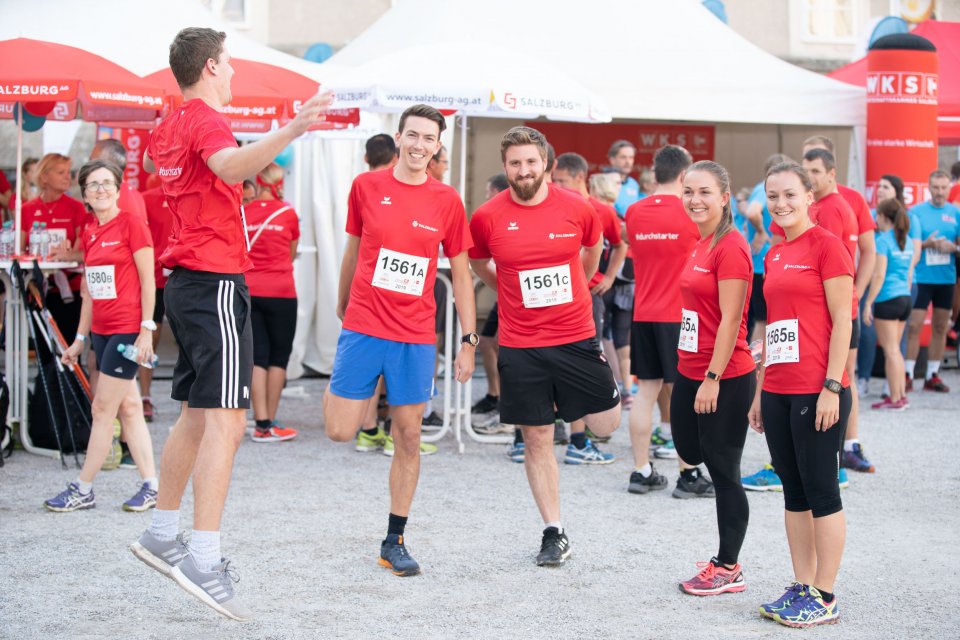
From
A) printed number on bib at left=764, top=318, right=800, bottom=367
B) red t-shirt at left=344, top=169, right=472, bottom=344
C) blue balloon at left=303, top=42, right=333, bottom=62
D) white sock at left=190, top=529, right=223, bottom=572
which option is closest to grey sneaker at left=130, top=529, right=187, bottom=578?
white sock at left=190, top=529, right=223, bottom=572

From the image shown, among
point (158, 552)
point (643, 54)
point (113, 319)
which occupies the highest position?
point (643, 54)

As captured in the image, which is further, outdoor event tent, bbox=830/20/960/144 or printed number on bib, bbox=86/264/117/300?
outdoor event tent, bbox=830/20/960/144

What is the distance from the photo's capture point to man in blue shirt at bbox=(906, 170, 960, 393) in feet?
33.1

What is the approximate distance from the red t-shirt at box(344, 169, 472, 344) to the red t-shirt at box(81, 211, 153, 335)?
1.44 metres

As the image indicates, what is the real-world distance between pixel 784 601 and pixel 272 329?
4488mm

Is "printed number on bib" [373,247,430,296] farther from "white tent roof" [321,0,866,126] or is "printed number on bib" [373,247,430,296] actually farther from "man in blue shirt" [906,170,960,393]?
"man in blue shirt" [906,170,960,393]

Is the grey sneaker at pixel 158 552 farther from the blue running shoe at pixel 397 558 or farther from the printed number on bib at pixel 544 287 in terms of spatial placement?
the printed number on bib at pixel 544 287

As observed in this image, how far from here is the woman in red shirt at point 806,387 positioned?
4.00m

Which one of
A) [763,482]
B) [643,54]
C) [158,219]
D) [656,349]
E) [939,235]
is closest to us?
[763,482]

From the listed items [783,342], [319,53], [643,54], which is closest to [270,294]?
[783,342]

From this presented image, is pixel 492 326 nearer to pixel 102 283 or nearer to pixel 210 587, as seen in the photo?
pixel 102 283

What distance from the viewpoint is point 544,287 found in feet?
16.0

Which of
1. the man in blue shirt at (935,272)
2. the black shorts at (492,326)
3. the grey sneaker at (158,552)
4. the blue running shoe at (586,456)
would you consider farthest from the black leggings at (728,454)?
the man in blue shirt at (935,272)

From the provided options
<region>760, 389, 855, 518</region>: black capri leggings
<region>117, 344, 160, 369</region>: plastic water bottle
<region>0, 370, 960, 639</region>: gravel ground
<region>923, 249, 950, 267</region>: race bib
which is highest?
<region>923, 249, 950, 267</region>: race bib
